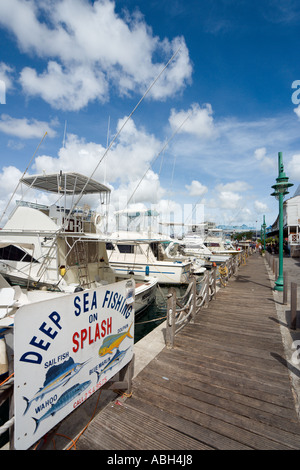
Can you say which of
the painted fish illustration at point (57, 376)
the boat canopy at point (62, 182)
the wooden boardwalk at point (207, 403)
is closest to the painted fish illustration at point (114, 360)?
the painted fish illustration at point (57, 376)

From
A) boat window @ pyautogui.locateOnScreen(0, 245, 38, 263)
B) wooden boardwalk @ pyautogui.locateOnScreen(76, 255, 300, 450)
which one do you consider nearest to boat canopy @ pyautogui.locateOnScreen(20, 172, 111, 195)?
boat window @ pyautogui.locateOnScreen(0, 245, 38, 263)

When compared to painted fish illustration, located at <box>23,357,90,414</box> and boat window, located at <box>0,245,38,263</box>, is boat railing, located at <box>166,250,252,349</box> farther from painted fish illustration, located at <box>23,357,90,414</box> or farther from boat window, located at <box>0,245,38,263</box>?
boat window, located at <box>0,245,38,263</box>

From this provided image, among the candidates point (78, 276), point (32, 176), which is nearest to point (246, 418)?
point (78, 276)

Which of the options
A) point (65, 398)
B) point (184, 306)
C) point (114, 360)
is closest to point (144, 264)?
point (184, 306)

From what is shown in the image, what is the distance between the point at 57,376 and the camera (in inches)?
81.6

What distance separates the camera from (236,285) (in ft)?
39.5

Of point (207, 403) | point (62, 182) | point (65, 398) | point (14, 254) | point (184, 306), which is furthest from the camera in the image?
point (62, 182)

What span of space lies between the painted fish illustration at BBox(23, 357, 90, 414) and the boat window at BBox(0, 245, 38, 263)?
8.66 metres

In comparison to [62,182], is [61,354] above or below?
below

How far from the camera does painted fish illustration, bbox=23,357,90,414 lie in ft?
6.25

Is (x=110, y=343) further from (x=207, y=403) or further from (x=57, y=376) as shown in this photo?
(x=207, y=403)

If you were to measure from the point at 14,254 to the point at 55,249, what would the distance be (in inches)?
111

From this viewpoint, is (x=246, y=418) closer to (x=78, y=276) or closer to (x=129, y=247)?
(x=78, y=276)

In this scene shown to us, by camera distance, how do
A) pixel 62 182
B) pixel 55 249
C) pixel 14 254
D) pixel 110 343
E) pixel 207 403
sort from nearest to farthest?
pixel 110 343, pixel 207 403, pixel 55 249, pixel 14 254, pixel 62 182
